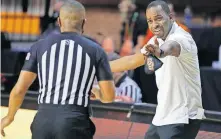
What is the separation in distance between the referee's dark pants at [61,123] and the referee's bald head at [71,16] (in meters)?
0.51

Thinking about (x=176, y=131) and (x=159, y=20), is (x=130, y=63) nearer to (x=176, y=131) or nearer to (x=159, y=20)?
(x=159, y=20)

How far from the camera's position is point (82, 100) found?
3355 millimetres

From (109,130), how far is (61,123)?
2.35m

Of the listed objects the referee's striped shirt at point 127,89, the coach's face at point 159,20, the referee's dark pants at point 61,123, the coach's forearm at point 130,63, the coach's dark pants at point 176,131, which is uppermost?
the coach's face at point 159,20

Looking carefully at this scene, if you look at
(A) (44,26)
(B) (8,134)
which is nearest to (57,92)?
(B) (8,134)

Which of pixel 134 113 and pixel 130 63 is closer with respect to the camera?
pixel 130 63

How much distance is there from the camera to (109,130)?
5.57 metres

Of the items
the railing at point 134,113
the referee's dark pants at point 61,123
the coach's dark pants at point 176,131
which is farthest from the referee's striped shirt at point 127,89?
the referee's dark pants at point 61,123

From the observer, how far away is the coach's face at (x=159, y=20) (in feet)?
12.4

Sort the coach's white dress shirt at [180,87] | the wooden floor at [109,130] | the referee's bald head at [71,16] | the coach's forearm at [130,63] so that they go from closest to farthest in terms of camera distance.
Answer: the referee's bald head at [71,16] < the coach's white dress shirt at [180,87] < the coach's forearm at [130,63] < the wooden floor at [109,130]

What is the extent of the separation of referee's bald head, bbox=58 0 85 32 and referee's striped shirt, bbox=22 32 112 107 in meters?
0.05

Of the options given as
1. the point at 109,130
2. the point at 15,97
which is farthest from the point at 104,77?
the point at 109,130

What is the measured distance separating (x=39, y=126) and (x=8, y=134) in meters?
2.21

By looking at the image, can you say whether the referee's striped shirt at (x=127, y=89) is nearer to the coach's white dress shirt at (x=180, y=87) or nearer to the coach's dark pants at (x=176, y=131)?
the coach's dark pants at (x=176, y=131)
